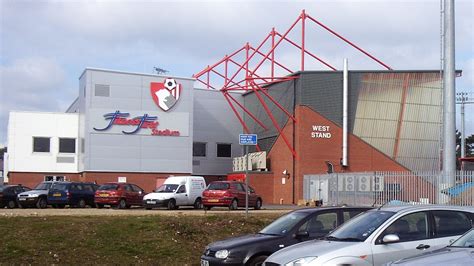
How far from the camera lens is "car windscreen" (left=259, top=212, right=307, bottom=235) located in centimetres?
1144

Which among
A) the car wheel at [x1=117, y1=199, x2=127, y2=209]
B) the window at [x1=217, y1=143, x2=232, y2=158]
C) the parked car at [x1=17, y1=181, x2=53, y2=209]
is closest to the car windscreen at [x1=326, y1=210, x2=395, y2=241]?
the car wheel at [x1=117, y1=199, x2=127, y2=209]

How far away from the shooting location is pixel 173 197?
34.2m

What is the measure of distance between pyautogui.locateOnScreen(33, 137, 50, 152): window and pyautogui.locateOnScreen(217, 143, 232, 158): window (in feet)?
57.8

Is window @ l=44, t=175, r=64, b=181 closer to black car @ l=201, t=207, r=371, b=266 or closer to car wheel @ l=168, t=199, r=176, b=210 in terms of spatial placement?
car wheel @ l=168, t=199, r=176, b=210

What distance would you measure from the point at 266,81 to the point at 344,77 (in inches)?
329

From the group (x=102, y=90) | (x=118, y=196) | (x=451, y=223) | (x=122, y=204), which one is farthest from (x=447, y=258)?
(x=102, y=90)

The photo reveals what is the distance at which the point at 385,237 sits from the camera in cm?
884

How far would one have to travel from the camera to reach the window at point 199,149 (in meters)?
63.5

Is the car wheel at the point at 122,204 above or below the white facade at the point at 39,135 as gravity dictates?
below

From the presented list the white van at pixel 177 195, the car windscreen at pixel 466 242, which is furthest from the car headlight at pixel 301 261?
the white van at pixel 177 195

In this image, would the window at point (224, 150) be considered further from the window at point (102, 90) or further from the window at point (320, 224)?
the window at point (320, 224)

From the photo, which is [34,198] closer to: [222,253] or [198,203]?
[198,203]

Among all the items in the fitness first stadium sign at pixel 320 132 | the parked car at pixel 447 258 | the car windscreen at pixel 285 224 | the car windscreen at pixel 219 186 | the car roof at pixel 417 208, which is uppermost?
the fitness first stadium sign at pixel 320 132

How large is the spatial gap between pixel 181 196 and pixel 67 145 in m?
25.9
